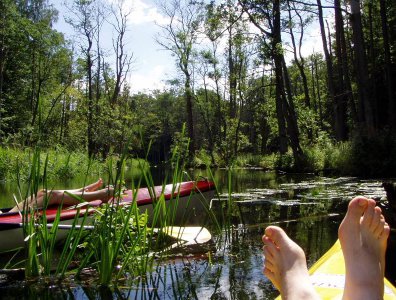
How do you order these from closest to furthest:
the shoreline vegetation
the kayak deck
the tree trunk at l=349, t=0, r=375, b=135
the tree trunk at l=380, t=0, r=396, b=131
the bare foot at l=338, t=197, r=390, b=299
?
the bare foot at l=338, t=197, r=390, b=299 < the kayak deck < the shoreline vegetation < the tree trunk at l=349, t=0, r=375, b=135 < the tree trunk at l=380, t=0, r=396, b=131

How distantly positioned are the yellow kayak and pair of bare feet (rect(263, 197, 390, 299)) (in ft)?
0.76

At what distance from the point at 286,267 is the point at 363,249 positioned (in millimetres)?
357

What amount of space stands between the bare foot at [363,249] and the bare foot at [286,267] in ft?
0.56

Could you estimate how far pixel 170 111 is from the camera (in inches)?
2048

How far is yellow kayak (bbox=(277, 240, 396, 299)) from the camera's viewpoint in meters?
2.06

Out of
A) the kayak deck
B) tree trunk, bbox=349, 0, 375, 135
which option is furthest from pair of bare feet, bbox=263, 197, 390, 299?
tree trunk, bbox=349, 0, 375, 135

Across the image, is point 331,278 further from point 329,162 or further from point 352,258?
point 329,162

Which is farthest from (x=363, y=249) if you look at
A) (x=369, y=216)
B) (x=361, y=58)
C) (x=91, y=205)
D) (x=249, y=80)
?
(x=249, y=80)

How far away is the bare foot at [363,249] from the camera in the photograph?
1666 mm

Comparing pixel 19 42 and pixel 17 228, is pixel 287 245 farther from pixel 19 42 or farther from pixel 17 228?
pixel 19 42

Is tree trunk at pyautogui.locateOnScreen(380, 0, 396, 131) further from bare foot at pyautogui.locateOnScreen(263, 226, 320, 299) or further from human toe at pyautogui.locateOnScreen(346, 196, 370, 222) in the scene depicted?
bare foot at pyautogui.locateOnScreen(263, 226, 320, 299)

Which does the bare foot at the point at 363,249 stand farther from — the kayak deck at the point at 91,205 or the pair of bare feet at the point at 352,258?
the kayak deck at the point at 91,205

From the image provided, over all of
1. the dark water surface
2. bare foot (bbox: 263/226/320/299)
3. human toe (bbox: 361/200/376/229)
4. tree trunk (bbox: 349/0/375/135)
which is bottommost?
the dark water surface

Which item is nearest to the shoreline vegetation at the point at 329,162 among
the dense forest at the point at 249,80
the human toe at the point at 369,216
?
the dense forest at the point at 249,80
